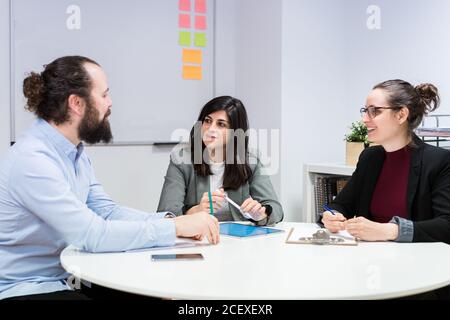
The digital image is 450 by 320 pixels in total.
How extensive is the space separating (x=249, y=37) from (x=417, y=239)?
2.30 m

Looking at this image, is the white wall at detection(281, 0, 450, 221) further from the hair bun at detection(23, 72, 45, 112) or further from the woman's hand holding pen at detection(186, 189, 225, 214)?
the hair bun at detection(23, 72, 45, 112)

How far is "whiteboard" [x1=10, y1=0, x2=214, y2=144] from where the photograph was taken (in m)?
3.08

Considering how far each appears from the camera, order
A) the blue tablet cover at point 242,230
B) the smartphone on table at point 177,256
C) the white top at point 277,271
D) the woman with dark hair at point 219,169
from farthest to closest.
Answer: the woman with dark hair at point 219,169, the blue tablet cover at point 242,230, the smartphone on table at point 177,256, the white top at point 277,271

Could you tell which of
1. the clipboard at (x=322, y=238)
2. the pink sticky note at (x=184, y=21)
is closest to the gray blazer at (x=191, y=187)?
the clipboard at (x=322, y=238)

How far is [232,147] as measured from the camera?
2.57m

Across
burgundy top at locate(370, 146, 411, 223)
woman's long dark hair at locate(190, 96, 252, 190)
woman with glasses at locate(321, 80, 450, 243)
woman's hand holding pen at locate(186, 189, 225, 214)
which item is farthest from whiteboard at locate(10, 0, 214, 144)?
burgundy top at locate(370, 146, 411, 223)

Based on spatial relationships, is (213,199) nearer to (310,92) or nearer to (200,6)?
(310,92)

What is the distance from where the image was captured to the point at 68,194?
1.54 metres

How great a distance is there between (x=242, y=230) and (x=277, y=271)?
0.58 m

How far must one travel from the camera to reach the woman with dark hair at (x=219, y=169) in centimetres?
237

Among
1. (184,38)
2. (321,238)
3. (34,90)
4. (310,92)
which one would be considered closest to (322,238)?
(321,238)

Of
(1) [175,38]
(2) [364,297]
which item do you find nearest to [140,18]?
(1) [175,38]

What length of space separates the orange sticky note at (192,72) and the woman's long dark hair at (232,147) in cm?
113

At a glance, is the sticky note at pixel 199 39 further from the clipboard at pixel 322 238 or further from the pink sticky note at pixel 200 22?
the clipboard at pixel 322 238
